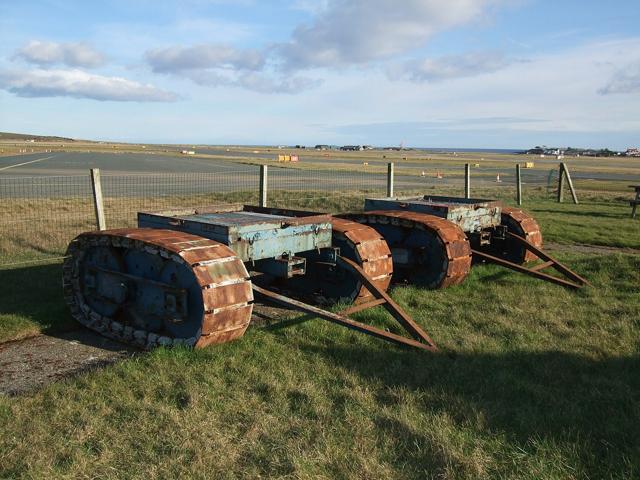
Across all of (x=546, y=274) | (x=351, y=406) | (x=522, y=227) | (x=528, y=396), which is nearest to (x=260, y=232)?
(x=351, y=406)

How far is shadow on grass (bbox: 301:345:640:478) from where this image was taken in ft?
11.3

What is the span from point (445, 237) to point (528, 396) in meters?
3.10

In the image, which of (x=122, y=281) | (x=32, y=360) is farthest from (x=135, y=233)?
(x=32, y=360)

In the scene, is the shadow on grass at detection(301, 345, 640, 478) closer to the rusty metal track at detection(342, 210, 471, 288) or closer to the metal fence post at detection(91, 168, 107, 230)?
the rusty metal track at detection(342, 210, 471, 288)

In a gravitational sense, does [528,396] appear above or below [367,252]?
below

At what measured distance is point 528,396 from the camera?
416 centimetres

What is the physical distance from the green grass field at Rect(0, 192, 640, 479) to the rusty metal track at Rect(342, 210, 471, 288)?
35.6 inches

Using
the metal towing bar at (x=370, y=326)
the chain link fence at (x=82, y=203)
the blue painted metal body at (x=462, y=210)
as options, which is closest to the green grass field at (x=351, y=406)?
the metal towing bar at (x=370, y=326)

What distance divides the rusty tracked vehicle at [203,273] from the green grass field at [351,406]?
285mm

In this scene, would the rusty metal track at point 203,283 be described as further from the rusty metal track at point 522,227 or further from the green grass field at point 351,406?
the rusty metal track at point 522,227

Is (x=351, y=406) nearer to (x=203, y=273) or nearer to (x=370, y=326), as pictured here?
(x=370, y=326)

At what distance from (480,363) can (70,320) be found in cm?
405

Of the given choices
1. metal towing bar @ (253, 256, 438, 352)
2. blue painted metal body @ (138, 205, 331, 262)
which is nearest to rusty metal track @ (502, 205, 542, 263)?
blue painted metal body @ (138, 205, 331, 262)

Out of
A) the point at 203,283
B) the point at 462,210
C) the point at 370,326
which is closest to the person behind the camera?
the point at 203,283
